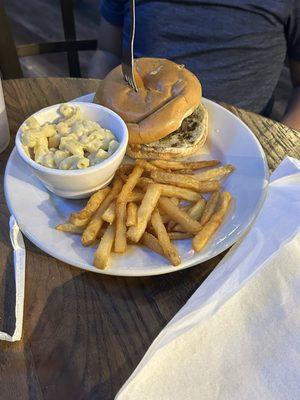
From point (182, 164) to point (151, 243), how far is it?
31 centimetres

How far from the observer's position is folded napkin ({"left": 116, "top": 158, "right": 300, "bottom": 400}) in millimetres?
750

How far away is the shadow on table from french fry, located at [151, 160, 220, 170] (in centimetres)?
30

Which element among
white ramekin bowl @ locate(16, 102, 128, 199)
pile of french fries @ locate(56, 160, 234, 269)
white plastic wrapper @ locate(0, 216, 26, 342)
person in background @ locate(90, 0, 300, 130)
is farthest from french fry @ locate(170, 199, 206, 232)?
person in background @ locate(90, 0, 300, 130)

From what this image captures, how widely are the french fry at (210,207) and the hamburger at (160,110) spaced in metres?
0.26

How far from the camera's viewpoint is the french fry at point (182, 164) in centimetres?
117

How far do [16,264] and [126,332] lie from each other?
0.30m

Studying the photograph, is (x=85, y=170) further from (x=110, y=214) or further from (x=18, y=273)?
(x=18, y=273)

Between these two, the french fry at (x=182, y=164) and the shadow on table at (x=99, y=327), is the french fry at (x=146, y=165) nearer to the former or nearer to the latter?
the french fry at (x=182, y=164)

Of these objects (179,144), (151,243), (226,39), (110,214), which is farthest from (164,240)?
(226,39)

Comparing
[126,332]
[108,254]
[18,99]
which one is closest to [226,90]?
[18,99]

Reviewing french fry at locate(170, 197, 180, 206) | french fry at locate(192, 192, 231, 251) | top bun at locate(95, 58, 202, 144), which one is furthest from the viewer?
top bun at locate(95, 58, 202, 144)

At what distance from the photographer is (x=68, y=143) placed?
108cm

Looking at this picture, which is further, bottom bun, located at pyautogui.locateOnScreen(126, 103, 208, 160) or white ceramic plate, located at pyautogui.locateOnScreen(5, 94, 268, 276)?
bottom bun, located at pyautogui.locateOnScreen(126, 103, 208, 160)

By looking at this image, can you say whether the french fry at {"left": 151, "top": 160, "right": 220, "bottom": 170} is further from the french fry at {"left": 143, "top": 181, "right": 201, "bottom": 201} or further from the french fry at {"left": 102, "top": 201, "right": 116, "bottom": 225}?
the french fry at {"left": 102, "top": 201, "right": 116, "bottom": 225}
